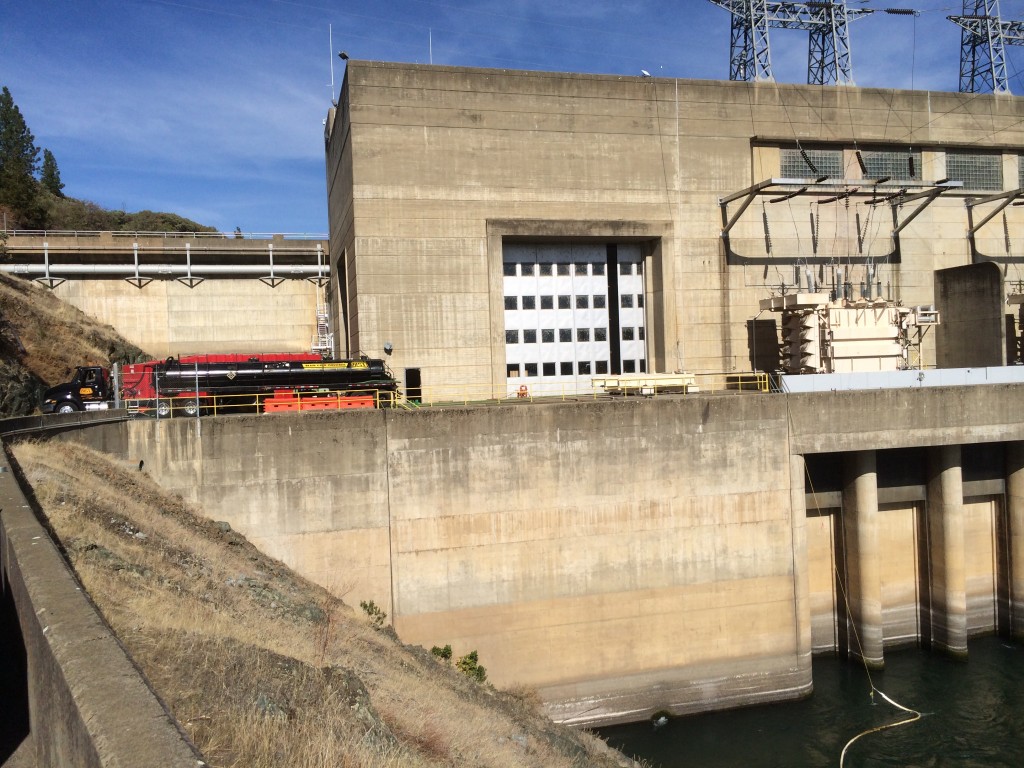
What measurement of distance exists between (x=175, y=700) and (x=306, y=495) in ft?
44.4

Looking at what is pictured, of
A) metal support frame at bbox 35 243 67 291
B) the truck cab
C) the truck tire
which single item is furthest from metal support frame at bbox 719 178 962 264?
metal support frame at bbox 35 243 67 291

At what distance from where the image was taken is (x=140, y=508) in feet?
46.8

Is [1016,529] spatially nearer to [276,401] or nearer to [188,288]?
[276,401]

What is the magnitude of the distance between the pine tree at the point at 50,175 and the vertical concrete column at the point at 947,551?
265 ft

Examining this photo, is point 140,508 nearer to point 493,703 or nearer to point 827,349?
point 493,703

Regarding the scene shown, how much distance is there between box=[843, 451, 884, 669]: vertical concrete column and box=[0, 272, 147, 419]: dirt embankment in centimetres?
3009

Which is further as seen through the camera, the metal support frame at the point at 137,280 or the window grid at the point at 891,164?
the metal support frame at the point at 137,280

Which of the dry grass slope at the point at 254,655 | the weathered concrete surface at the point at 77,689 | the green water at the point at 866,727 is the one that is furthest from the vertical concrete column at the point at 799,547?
the weathered concrete surface at the point at 77,689

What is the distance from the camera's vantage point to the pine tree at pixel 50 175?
72.0 meters

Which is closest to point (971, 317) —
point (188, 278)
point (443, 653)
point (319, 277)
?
point (443, 653)

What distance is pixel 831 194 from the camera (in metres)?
27.9

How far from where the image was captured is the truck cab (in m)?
23.6

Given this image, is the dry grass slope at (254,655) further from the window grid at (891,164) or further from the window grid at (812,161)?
the window grid at (891,164)

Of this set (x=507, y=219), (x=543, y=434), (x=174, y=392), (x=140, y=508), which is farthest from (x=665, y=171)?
(x=140, y=508)
